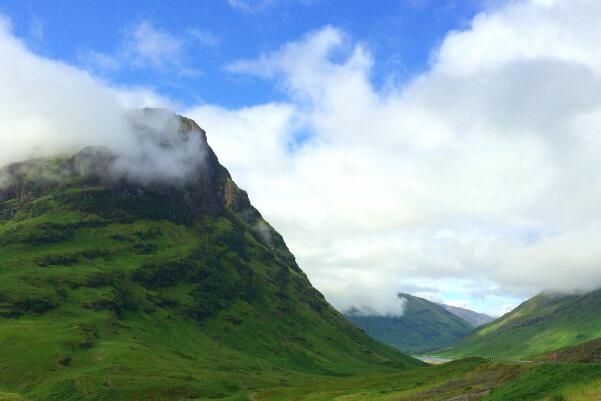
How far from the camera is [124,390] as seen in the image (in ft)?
551

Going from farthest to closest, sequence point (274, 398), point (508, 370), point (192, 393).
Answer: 1. point (192, 393)
2. point (274, 398)
3. point (508, 370)

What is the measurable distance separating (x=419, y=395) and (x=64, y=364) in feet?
518

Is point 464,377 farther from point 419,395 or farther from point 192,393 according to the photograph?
point 192,393

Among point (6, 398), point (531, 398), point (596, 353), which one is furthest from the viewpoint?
point (6, 398)

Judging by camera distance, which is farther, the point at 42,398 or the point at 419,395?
the point at 42,398

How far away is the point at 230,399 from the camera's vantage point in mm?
136750

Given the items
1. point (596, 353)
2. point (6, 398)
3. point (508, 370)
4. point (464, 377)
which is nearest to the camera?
point (596, 353)

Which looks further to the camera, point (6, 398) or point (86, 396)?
point (86, 396)

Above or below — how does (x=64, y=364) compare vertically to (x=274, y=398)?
above

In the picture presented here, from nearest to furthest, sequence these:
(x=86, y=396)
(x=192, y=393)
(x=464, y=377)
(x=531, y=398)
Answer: (x=531, y=398) < (x=464, y=377) < (x=86, y=396) < (x=192, y=393)

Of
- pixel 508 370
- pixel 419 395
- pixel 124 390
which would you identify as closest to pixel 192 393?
pixel 124 390

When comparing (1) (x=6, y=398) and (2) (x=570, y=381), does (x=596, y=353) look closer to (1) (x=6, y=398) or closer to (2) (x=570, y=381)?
(2) (x=570, y=381)

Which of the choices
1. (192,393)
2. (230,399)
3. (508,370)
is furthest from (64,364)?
(508,370)

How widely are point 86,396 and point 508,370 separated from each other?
134992 mm
